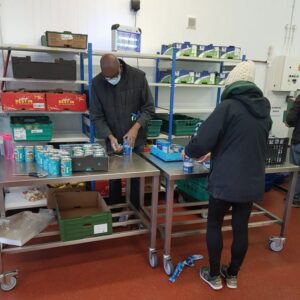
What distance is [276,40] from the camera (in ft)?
14.9

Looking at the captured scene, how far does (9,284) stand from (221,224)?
148 cm

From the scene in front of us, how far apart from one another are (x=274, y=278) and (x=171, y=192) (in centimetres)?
105

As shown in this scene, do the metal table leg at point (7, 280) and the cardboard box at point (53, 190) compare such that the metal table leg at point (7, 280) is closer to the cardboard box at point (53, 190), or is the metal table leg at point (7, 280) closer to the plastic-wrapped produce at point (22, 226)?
the plastic-wrapped produce at point (22, 226)

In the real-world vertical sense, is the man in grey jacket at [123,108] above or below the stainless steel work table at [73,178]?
above

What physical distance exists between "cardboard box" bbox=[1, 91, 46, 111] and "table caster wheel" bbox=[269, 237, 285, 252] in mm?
2517

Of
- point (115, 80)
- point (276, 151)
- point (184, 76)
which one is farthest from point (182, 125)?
point (276, 151)

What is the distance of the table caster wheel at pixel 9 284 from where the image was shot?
2006mm

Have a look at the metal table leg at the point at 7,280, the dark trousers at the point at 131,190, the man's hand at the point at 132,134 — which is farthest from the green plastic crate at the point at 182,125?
the metal table leg at the point at 7,280

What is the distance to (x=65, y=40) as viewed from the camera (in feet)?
9.63

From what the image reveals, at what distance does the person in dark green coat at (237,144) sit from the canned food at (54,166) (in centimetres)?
84

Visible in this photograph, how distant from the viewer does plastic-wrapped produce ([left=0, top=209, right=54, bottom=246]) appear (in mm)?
1982

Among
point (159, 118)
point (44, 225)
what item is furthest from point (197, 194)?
point (44, 225)

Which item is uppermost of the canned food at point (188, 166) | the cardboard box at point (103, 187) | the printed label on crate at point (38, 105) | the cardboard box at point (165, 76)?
the cardboard box at point (165, 76)

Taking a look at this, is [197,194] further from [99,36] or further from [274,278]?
[99,36]
